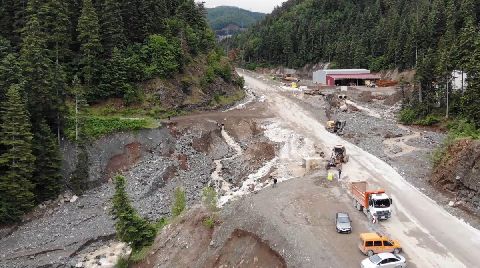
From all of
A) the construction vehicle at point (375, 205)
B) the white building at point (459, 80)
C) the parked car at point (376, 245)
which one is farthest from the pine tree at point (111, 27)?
the parked car at point (376, 245)

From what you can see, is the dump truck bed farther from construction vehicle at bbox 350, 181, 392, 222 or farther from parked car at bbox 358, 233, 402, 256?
parked car at bbox 358, 233, 402, 256

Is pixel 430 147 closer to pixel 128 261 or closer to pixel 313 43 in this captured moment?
pixel 128 261

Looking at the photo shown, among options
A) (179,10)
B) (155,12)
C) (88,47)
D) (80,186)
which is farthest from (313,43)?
(80,186)

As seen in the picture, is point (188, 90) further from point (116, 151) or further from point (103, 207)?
point (103, 207)

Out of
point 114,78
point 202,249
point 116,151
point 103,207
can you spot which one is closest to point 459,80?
point 116,151

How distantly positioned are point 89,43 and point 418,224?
45.6 metres

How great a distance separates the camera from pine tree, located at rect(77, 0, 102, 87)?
60281mm

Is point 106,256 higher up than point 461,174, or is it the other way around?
point 461,174

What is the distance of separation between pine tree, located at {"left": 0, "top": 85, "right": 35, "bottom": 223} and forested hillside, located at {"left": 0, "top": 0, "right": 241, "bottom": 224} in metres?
0.08

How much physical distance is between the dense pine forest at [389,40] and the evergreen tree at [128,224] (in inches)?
1366

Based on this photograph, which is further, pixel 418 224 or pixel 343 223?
pixel 418 224

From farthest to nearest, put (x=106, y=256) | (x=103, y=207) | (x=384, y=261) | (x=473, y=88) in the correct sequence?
(x=473, y=88), (x=103, y=207), (x=106, y=256), (x=384, y=261)

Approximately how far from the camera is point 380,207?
3156cm

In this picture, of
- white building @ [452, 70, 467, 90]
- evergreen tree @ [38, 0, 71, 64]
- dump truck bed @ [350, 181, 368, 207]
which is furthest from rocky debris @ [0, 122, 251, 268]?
white building @ [452, 70, 467, 90]
